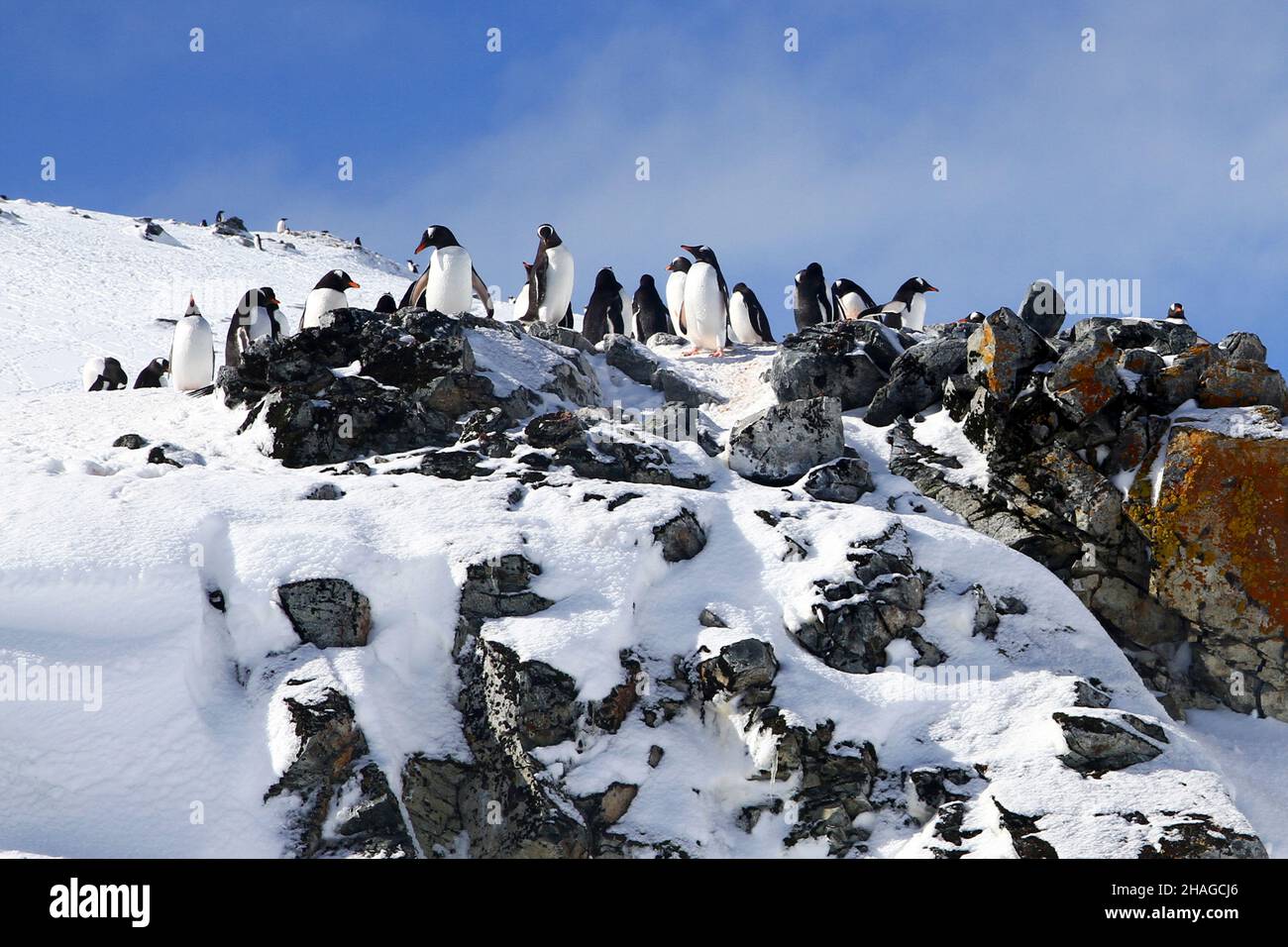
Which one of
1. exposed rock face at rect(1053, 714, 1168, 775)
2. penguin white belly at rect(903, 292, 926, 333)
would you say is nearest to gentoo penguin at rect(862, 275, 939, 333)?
penguin white belly at rect(903, 292, 926, 333)

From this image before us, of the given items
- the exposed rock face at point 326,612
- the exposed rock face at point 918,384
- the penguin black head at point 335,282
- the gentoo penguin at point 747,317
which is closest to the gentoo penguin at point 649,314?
the gentoo penguin at point 747,317

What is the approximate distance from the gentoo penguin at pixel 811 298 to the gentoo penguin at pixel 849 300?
1122mm

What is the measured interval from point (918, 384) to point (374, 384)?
5.78 meters

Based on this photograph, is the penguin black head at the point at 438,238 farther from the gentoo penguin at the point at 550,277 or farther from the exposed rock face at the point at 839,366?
A: the exposed rock face at the point at 839,366

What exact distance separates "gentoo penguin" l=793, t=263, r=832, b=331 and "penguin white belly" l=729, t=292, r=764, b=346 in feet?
3.69

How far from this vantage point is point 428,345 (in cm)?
1262

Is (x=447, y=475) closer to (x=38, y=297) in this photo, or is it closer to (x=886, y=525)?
(x=886, y=525)

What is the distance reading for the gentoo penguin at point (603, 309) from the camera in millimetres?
22109

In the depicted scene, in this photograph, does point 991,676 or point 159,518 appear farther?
point 159,518

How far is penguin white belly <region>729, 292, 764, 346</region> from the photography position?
68.9 feet

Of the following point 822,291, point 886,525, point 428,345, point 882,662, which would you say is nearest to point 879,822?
point 882,662

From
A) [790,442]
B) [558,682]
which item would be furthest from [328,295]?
[558,682]

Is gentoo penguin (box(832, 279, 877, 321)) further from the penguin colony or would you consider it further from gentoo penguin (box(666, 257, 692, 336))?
gentoo penguin (box(666, 257, 692, 336))
